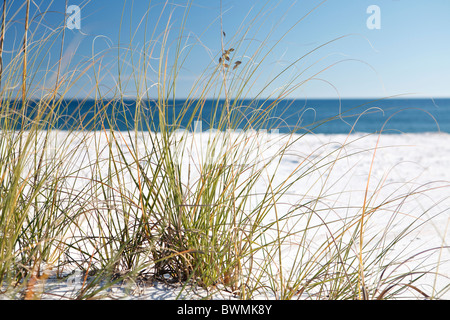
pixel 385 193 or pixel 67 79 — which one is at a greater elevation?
pixel 67 79

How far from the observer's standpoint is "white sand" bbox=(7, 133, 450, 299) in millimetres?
1163

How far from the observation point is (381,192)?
3018 millimetres

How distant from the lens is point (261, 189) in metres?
2.96

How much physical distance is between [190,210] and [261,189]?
1.84m

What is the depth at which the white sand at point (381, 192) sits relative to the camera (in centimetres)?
116

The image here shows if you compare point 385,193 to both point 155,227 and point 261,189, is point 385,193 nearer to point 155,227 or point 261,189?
point 261,189
